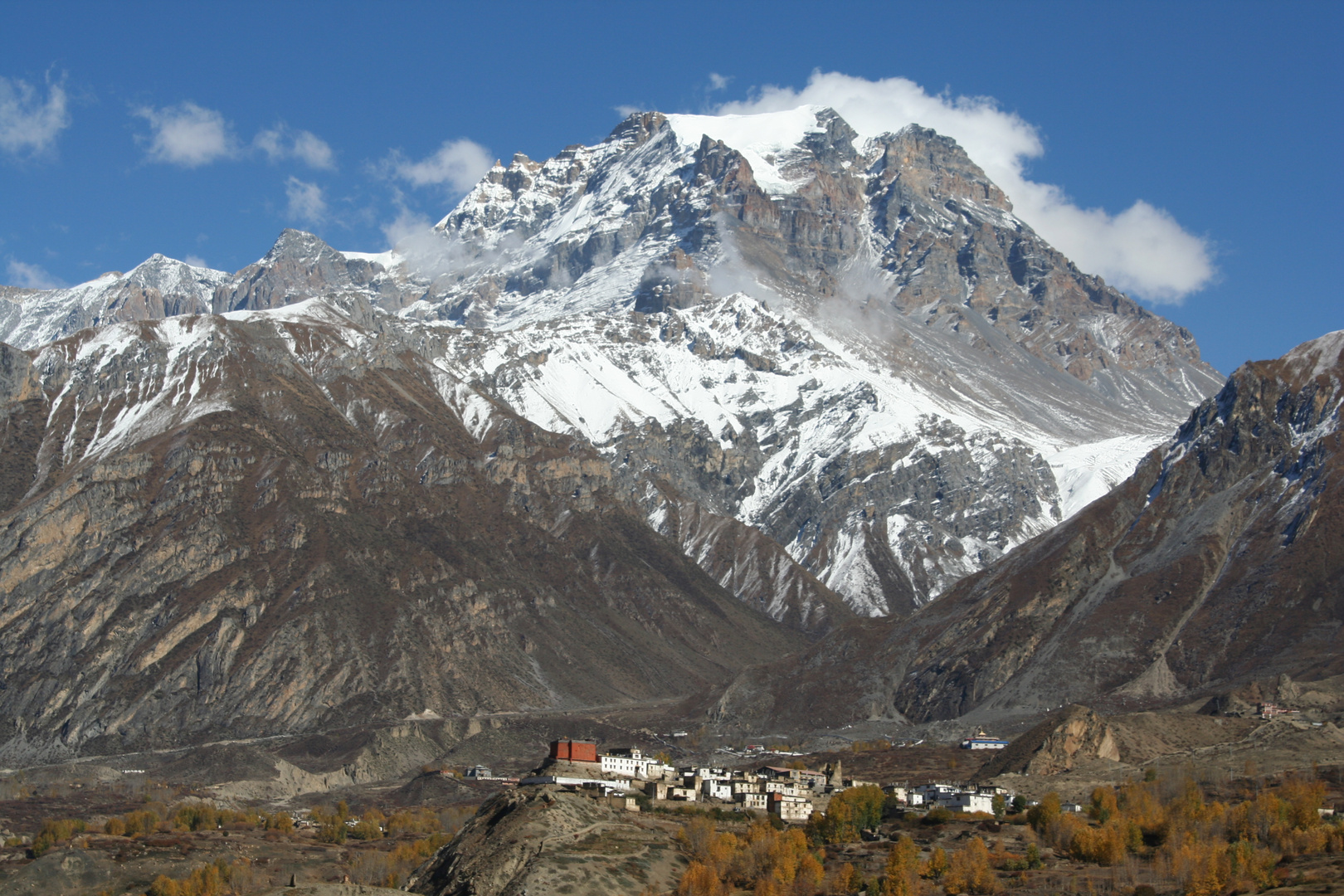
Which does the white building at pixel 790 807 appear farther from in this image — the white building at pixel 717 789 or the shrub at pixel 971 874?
the shrub at pixel 971 874

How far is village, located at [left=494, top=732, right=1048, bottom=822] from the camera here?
557ft

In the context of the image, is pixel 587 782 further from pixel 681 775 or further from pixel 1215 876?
pixel 1215 876

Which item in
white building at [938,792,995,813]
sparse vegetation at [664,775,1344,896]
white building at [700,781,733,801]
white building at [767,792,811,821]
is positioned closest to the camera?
sparse vegetation at [664,775,1344,896]

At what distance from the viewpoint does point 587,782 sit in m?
168

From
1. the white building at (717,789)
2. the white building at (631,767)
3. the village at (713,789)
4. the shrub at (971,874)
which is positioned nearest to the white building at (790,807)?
the village at (713,789)

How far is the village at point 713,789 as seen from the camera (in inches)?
6688

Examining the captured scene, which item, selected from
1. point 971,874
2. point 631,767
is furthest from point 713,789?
point 971,874

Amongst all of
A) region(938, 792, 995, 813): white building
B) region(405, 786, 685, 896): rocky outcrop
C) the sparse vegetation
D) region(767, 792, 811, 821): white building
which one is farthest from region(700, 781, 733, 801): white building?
region(405, 786, 685, 896): rocky outcrop

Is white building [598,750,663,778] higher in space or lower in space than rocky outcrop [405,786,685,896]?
higher

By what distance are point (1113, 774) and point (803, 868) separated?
2255 inches

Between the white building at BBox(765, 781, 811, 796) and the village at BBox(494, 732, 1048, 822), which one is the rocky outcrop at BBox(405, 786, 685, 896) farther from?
the white building at BBox(765, 781, 811, 796)

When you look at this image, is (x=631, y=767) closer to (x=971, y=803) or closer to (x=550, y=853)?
Answer: (x=971, y=803)

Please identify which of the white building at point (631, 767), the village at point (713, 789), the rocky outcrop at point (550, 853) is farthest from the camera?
the white building at point (631, 767)

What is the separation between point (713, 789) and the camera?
7298 inches
